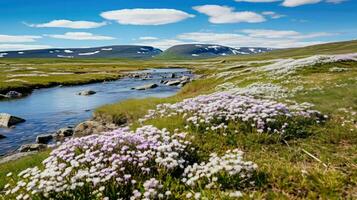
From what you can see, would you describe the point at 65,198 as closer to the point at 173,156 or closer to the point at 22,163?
the point at 173,156

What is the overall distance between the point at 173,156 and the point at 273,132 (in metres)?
4.20

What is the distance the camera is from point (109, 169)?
815 centimetres

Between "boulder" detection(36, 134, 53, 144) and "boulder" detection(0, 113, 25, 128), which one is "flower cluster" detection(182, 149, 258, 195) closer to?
"boulder" detection(36, 134, 53, 144)

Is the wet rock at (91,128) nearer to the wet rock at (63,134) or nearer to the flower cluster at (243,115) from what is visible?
the wet rock at (63,134)

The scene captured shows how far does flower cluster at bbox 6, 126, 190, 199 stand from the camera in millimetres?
7781

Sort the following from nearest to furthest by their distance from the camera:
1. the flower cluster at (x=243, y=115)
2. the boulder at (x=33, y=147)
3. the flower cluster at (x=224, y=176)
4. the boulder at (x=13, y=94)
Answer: the flower cluster at (x=224, y=176) < the flower cluster at (x=243, y=115) < the boulder at (x=33, y=147) < the boulder at (x=13, y=94)

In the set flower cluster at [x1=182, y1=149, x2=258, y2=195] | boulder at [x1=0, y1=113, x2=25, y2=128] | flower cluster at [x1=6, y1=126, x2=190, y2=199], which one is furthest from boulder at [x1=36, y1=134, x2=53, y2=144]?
flower cluster at [x1=182, y1=149, x2=258, y2=195]

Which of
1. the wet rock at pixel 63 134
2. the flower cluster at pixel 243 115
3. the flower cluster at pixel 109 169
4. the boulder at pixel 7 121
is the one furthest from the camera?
the boulder at pixel 7 121

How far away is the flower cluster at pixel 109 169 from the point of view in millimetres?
7781

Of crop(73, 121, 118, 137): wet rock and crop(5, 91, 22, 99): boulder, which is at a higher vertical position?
crop(73, 121, 118, 137): wet rock

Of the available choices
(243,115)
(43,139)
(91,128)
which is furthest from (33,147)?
(243,115)

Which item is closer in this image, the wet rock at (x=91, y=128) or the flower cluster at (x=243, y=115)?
the flower cluster at (x=243, y=115)

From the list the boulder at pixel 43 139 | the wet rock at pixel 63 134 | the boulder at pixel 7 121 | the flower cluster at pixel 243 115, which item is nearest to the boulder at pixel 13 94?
the boulder at pixel 7 121

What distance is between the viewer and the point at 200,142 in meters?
11.2
